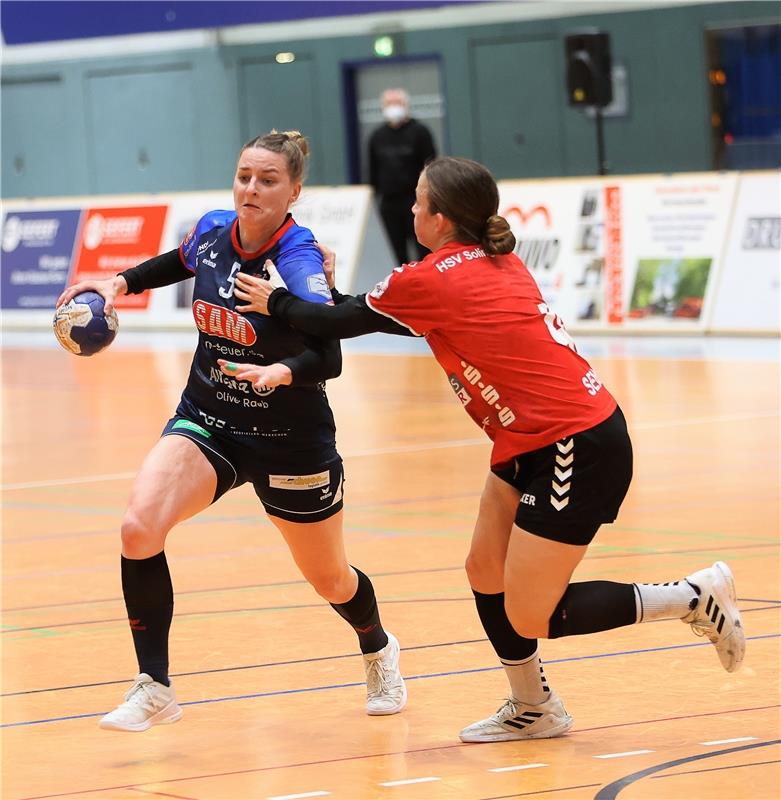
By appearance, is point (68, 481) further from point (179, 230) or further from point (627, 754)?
point (179, 230)

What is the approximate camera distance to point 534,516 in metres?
4.93

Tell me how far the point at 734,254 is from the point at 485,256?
11774mm

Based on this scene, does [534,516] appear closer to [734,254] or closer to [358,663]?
[358,663]

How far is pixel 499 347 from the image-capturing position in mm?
4969

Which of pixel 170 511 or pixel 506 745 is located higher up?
pixel 170 511

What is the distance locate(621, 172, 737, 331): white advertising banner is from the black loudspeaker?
2.88 m

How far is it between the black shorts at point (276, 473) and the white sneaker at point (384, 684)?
1.73 ft

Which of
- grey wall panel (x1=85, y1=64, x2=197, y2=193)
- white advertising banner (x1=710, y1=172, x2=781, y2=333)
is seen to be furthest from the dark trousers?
grey wall panel (x1=85, y1=64, x2=197, y2=193)

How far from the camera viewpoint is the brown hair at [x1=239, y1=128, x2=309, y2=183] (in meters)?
5.56

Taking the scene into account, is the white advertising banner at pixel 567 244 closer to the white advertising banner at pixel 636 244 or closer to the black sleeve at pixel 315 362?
the white advertising banner at pixel 636 244

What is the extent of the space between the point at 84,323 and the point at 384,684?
158cm

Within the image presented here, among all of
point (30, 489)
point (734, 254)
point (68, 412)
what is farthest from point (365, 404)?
point (734, 254)

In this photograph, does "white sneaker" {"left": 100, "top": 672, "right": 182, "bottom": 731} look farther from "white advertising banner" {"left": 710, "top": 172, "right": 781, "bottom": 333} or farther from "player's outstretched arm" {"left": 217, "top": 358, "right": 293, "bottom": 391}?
"white advertising banner" {"left": 710, "top": 172, "right": 781, "bottom": 333}

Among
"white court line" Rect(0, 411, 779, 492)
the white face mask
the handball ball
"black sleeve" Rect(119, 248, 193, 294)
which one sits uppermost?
the white face mask
